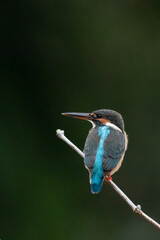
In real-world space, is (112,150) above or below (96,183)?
above

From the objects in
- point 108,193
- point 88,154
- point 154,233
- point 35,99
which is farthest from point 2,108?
point 88,154

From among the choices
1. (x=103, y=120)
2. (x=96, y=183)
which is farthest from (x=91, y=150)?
(x=103, y=120)

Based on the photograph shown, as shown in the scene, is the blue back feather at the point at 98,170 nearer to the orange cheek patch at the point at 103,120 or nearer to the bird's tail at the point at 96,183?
the bird's tail at the point at 96,183

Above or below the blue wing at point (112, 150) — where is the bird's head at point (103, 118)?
above

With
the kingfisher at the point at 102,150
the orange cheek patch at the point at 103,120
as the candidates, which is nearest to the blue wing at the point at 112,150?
the kingfisher at the point at 102,150

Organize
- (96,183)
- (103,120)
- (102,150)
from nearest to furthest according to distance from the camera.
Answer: (96,183) → (102,150) → (103,120)

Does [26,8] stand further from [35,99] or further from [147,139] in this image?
[147,139]

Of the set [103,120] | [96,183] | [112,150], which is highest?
[103,120]

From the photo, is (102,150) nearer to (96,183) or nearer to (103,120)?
(96,183)

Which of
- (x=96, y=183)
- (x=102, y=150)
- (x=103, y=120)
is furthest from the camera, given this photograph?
(x=103, y=120)

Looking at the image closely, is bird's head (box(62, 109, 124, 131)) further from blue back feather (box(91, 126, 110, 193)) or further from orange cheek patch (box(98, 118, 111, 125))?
blue back feather (box(91, 126, 110, 193))

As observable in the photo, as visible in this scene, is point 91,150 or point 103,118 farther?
point 103,118
